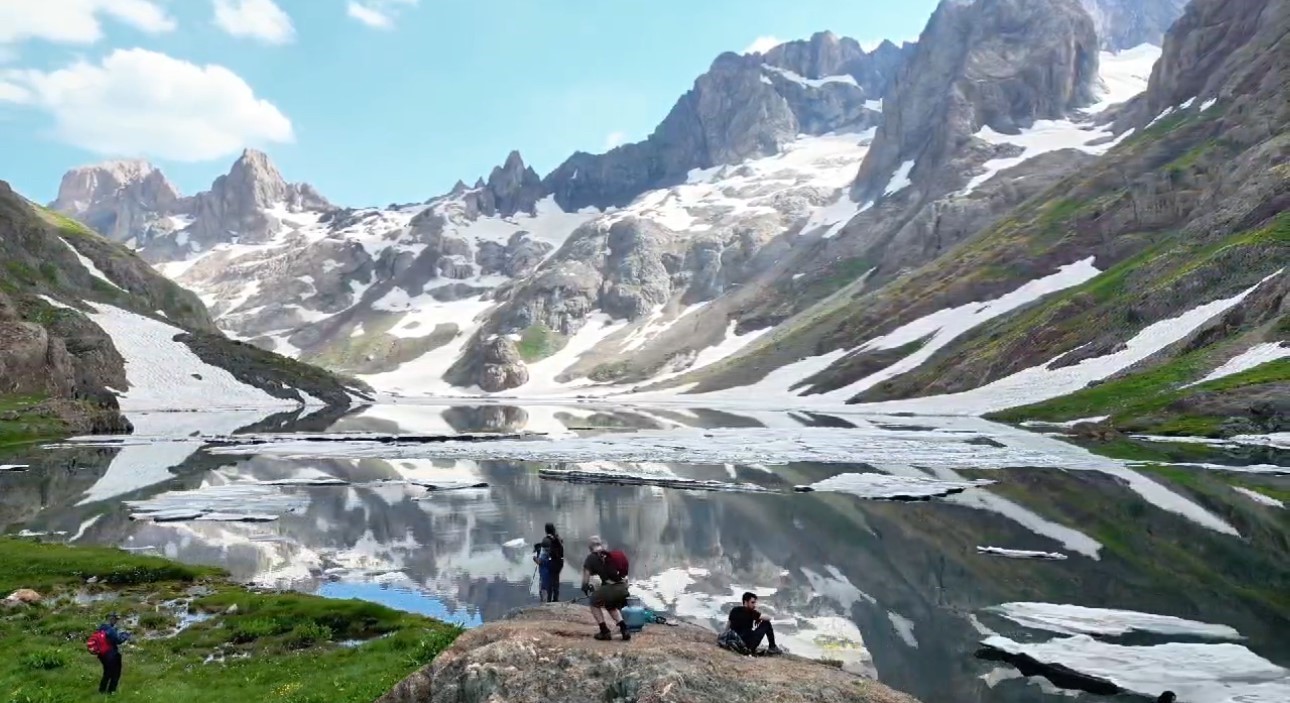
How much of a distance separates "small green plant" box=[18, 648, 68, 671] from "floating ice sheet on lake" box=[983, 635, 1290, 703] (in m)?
25.2

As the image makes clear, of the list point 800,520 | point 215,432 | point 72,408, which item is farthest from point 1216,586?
point 72,408

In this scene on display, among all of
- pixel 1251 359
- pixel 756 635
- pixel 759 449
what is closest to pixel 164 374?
pixel 759 449

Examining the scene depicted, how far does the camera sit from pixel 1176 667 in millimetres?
21094

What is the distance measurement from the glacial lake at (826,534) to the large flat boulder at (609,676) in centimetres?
773

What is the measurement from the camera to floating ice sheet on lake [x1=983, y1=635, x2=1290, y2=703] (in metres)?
19.2

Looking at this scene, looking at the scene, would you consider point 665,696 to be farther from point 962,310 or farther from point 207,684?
point 962,310

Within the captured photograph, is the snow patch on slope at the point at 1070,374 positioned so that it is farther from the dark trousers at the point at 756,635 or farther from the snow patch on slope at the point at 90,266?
the snow patch on slope at the point at 90,266

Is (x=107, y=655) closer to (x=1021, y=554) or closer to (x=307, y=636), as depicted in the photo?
(x=307, y=636)

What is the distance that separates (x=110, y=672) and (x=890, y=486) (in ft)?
150

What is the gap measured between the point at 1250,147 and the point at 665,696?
18986 centimetres

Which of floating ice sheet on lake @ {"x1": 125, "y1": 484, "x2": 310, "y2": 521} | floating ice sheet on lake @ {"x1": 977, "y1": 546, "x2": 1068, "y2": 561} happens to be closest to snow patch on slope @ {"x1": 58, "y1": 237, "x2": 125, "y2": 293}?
floating ice sheet on lake @ {"x1": 125, "y1": 484, "x2": 310, "y2": 521}

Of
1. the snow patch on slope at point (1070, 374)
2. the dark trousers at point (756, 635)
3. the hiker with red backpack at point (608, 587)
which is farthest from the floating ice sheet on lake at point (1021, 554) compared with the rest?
the snow patch on slope at point (1070, 374)

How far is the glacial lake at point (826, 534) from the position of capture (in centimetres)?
2402

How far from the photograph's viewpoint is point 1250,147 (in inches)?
6176
